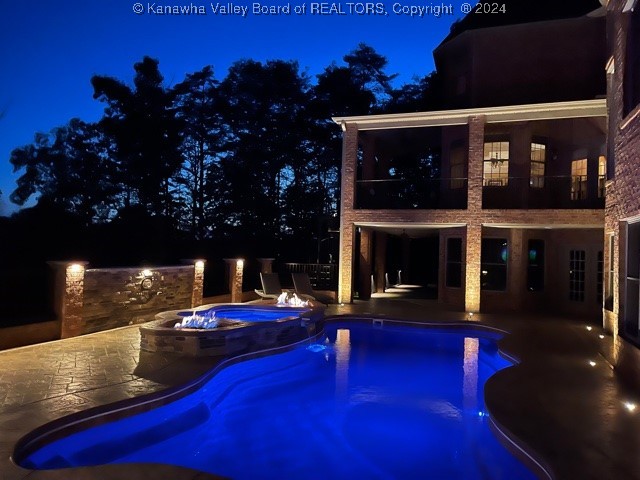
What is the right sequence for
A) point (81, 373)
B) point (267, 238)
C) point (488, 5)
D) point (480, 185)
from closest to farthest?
1. point (81, 373)
2. point (480, 185)
3. point (488, 5)
4. point (267, 238)

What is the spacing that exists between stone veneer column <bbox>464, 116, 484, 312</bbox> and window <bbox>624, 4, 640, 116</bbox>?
22.5ft

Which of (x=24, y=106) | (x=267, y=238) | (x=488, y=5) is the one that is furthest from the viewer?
(x=24, y=106)

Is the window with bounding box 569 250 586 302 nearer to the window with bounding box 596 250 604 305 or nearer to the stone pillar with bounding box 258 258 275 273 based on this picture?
the window with bounding box 596 250 604 305

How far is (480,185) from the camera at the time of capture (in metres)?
15.4

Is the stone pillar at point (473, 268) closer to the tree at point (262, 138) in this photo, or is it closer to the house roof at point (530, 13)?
the house roof at point (530, 13)

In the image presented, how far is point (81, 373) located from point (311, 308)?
6416 millimetres

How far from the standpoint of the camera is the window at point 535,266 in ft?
54.2


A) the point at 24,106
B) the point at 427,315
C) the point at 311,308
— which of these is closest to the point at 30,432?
the point at 311,308

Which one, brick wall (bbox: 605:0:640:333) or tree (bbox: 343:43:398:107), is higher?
tree (bbox: 343:43:398:107)

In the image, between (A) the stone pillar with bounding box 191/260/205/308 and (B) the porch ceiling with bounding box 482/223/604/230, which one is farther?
(A) the stone pillar with bounding box 191/260/205/308

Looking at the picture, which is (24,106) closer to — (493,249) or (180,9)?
(180,9)

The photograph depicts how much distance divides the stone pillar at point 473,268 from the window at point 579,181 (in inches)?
146

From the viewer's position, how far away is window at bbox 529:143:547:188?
16688 millimetres

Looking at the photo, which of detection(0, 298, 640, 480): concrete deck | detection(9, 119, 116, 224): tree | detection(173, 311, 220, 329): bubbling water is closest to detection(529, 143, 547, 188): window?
detection(0, 298, 640, 480): concrete deck
